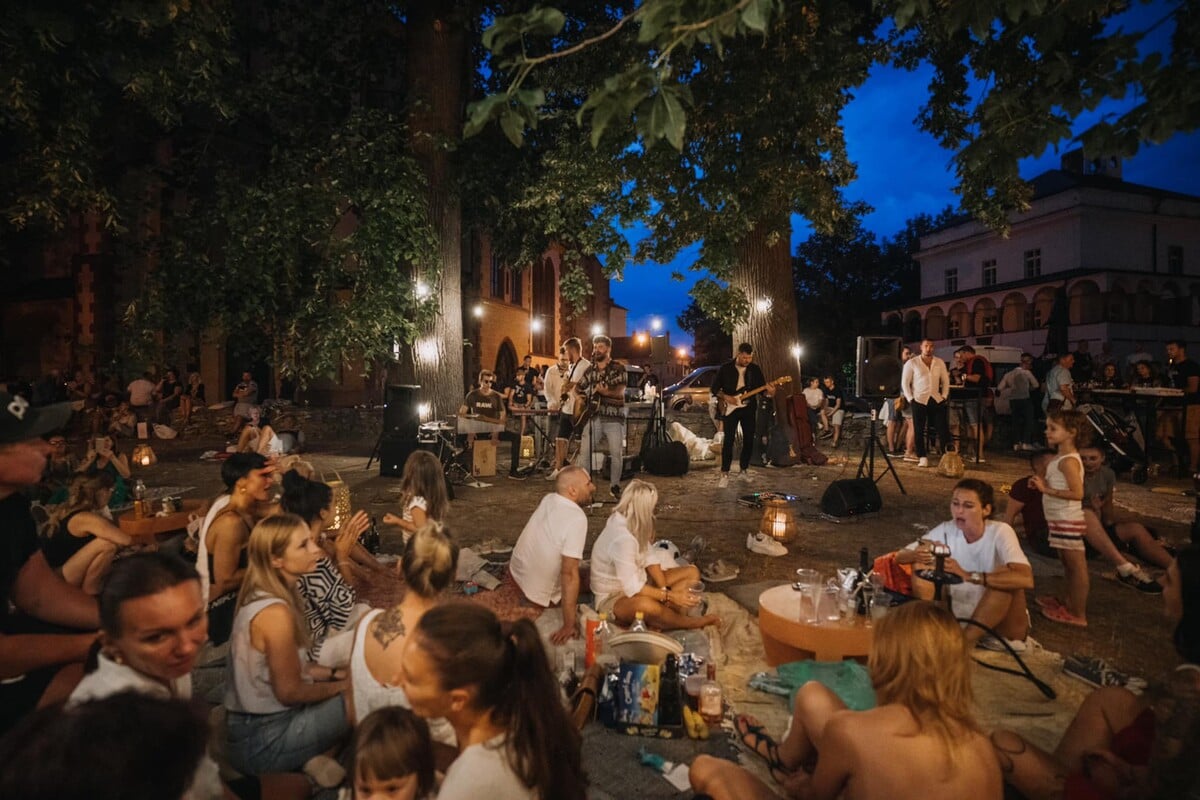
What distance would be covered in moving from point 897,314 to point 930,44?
30.7m

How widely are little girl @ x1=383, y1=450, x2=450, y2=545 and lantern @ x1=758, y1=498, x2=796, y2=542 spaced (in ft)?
10.4

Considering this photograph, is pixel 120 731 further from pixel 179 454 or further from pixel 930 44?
pixel 179 454

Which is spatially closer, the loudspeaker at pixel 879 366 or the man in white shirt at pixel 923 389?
the loudspeaker at pixel 879 366

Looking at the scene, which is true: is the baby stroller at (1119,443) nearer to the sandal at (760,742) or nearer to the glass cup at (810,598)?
the glass cup at (810,598)

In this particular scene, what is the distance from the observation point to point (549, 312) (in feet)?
117

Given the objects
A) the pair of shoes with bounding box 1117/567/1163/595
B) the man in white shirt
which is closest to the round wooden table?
the pair of shoes with bounding box 1117/567/1163/595

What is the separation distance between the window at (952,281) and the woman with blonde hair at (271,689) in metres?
39.3

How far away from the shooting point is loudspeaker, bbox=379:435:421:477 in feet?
33.7

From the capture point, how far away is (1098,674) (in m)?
3.63

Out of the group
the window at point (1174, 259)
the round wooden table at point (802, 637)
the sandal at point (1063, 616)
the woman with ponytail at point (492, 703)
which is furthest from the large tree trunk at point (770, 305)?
the window at point (1174, 259)

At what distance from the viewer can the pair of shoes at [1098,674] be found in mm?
3551

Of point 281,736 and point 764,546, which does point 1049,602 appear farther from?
point 281,736

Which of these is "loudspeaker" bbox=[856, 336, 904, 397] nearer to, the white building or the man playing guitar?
the man playing guitar

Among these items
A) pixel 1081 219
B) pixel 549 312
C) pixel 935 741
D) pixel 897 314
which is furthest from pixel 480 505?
pixel 897 314
